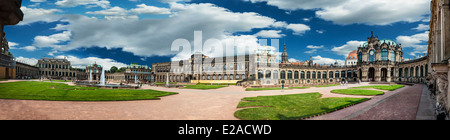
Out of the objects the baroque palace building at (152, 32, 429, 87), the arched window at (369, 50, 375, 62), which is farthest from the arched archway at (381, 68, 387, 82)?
the arched window at (369, 50, 375, 62)

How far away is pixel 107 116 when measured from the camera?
8.52 m

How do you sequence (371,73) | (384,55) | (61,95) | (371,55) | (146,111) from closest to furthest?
(146,111)
(61,95)
(384,55)
(371,55)
(371,73)

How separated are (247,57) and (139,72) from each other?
5914 cm

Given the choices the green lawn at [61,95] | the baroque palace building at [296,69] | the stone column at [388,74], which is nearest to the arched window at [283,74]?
the baroque palace building at [296,69]

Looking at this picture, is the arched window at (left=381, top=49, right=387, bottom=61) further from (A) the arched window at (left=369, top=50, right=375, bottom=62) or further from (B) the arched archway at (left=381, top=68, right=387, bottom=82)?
(B) the arched archway at (left=381, top=68, right=387, bottom=82)

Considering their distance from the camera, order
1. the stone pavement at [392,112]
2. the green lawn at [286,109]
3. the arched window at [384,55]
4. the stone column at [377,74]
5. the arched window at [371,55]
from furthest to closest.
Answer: the arched window at [371,55], the arched window at [384,55], the stone column at [377,74], the green lawn at [286,109], the stone pavement at [392,112]

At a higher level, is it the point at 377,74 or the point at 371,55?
the point at 371,55

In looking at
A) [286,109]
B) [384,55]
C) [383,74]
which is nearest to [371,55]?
[384,55]

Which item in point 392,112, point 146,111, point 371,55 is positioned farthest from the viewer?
point 371,55

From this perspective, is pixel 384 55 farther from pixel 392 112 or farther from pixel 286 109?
pixel 286 109

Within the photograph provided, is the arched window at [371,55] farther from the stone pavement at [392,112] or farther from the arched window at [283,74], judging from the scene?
the stone pavement at [392,112]

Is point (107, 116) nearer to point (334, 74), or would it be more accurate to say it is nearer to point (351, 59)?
point (334, 74)
